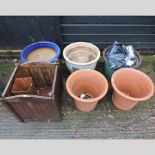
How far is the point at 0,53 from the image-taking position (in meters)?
3.03

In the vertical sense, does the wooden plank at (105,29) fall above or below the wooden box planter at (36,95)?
above

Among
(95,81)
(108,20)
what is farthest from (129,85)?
(108,20)

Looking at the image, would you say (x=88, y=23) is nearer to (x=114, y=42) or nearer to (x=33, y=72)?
(x=114, y=42)

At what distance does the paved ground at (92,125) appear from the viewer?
238 cm

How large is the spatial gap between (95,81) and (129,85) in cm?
46

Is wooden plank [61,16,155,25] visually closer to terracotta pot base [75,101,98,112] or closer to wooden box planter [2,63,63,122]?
wooden box planter [2,63,63,122]

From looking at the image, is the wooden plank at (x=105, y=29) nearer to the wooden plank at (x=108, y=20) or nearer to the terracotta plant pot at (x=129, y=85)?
the wooden plank at (x=108, y=20)

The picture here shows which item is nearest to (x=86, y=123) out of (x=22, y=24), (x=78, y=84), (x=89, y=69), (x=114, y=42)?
(x=78, y=84)

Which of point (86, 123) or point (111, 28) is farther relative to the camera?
point (111, 28)

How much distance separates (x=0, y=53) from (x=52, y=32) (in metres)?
0.93

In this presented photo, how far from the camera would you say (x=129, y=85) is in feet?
8.27

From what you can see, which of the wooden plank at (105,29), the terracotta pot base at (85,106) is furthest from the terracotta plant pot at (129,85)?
the wooden plank at (105,29)

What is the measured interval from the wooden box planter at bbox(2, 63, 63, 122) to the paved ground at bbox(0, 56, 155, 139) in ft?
0.45

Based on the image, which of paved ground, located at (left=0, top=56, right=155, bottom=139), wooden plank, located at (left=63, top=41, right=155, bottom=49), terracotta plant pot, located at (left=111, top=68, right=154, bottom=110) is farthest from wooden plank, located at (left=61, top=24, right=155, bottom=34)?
paved ground, located at (left=0, top=56, right=155, bottom=139)
